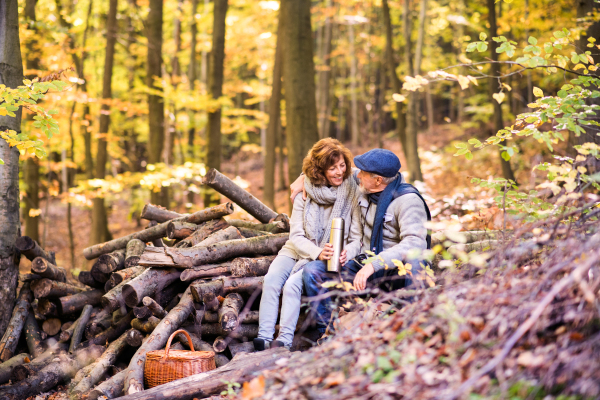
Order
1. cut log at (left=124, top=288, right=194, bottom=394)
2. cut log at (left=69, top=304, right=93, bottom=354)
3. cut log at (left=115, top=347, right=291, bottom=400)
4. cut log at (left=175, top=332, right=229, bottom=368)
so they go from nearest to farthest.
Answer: cut log at (left=115, top=347, right=291, bottom=400), cut log at (left=124, top=288, right=194, bottom=394), cut log at (left=175, top=332, right=229, bottom=368), cut log at (left=69, top=304, right=93, bottom=354)

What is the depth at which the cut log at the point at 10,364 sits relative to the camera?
4578 mm

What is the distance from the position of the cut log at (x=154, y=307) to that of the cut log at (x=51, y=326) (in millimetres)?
1769

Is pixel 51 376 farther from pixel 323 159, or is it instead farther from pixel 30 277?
pixel 323 159

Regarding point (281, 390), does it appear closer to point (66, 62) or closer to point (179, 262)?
point (179, 262)

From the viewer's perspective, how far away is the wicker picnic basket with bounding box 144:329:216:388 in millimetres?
3758

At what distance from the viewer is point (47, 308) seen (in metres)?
5.53

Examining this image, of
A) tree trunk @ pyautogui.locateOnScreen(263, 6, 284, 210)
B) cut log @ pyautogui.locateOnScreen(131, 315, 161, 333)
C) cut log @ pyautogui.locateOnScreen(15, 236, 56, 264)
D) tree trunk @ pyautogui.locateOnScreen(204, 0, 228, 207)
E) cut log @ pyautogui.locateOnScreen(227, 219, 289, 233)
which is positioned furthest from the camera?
tree trunk @ pyautogui.locateOnScreen(263, 6, 284, 210)

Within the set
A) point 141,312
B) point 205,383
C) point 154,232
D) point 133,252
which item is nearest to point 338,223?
point 205,383

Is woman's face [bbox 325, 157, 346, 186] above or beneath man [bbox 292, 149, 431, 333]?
above

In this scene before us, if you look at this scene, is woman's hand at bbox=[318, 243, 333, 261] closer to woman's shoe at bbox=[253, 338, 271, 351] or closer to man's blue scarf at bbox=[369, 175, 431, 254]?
man's blue scarf at bbox=[369, 175, 431, 254]

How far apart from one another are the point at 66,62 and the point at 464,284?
40.7 ft

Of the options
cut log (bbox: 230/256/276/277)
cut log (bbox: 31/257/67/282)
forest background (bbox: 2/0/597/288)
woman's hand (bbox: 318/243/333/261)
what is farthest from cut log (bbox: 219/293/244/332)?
cut log (bbox: 31/257/67/282)

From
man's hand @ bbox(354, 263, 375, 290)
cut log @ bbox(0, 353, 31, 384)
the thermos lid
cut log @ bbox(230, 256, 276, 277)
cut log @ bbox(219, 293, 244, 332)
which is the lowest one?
cut log @ bbox(0, 353, 31, 384)

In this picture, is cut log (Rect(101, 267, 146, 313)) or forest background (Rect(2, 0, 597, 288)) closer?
cut log (Rect(101, 267, 146, 313))
